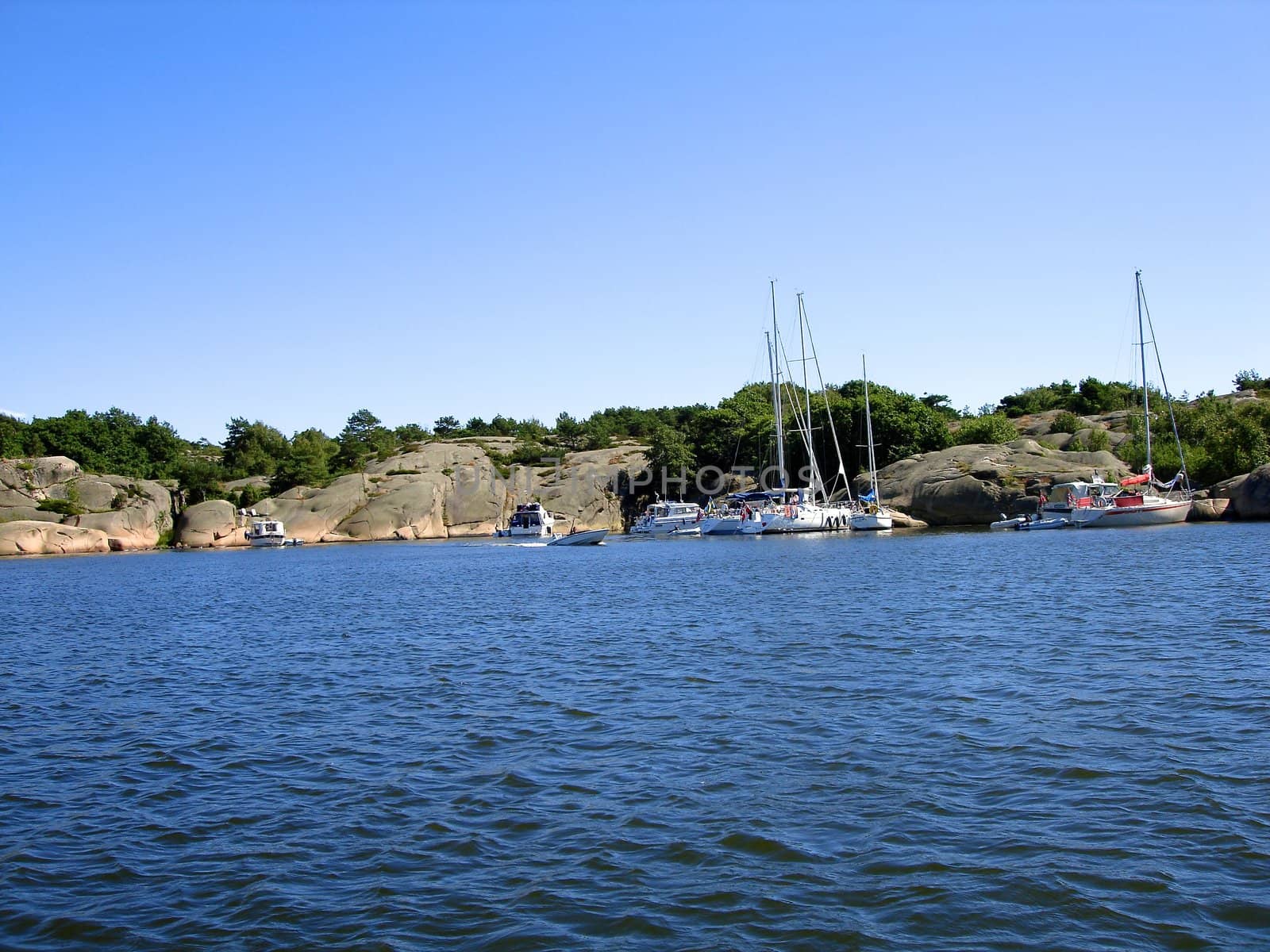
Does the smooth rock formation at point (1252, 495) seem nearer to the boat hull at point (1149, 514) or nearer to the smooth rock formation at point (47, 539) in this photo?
the boat hull at point (1149, 514)

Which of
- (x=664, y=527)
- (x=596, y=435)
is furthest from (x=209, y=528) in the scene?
(x=596, y=435)

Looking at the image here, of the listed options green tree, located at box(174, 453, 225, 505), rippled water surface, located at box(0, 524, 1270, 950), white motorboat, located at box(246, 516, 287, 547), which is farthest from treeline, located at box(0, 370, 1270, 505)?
rippled water surface, located at box(0, 524, 1270, 950)

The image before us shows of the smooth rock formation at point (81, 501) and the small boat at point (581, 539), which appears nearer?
A: the small boat at point (581, 539)

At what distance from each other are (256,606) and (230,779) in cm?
2510

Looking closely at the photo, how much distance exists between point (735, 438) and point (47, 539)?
202ft

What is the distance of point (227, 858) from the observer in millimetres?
10555

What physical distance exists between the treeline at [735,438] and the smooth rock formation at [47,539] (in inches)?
490

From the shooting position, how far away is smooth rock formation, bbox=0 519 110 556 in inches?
3179

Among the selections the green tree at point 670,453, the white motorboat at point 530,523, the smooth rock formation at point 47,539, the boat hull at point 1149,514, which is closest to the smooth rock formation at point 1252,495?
the boat hull at point 1149,514

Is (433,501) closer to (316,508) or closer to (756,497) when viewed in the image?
(316,508)

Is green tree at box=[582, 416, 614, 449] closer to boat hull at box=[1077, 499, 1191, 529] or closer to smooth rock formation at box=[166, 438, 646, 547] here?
smooth rock formation at box=[166, 438, 646, 547]

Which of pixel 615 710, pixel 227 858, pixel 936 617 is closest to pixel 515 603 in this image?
pixel 936 617

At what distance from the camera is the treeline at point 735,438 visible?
241 ft

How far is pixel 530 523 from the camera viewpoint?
283 feet
